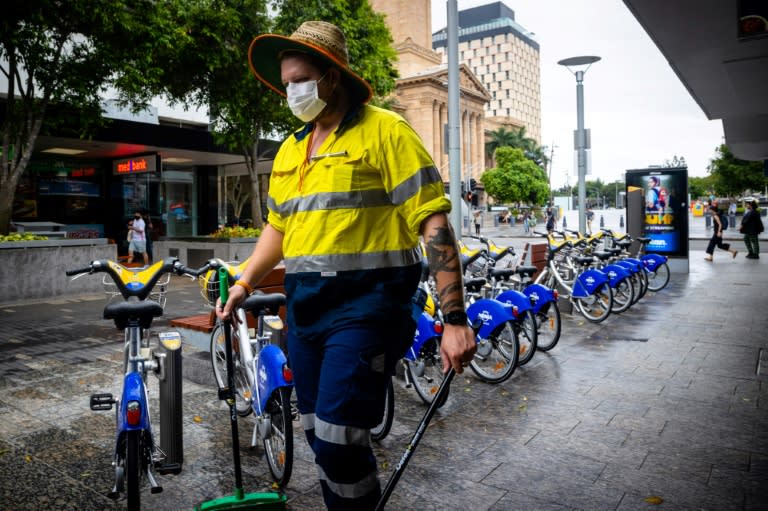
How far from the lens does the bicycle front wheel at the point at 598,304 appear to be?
29.5 feet

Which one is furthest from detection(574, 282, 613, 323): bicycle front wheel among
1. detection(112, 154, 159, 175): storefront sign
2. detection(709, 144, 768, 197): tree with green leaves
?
detection(709, 144, 768, 197): tree with green leaves

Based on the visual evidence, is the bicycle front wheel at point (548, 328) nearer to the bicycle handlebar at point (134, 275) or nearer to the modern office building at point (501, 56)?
the bicycle handlebar at point (134, 275)

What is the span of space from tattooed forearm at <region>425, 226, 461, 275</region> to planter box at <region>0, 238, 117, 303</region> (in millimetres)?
11957

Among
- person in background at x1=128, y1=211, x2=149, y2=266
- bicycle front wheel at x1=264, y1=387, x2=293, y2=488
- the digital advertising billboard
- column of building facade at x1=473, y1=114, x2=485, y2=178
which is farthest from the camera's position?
column of building facade at x1=473, y1=114, x2=485, y2=178

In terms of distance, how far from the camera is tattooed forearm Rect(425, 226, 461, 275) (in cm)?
208

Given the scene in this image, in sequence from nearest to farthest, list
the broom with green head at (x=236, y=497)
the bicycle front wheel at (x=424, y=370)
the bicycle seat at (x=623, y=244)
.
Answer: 1. the broom with green head at (x=236, y=497)
2. the bicycle front wheel at (x=424, y=370)
3. the bicycle seat at (x=623, y=244)

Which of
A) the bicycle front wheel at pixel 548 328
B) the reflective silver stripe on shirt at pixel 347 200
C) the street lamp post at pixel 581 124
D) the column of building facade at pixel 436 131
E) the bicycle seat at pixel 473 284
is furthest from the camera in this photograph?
the column of building facade at pixel 436 131

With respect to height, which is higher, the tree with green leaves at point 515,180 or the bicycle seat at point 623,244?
the tree with green leaves at point 515,180

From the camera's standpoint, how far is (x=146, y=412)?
9.87 feet

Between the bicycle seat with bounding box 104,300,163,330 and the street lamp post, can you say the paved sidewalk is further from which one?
the street lamp post

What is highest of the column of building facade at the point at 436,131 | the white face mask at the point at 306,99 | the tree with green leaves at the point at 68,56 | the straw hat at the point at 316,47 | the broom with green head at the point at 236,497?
the column of building facade at the point at 436,131

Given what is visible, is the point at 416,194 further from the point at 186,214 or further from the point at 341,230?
the point at 186,214

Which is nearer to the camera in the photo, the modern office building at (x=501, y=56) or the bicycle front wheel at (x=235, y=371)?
the bicycle front wheel at (x=235, y=371)

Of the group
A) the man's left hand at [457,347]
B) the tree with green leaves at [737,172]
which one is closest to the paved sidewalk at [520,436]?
the man's left hand at [457,347]
